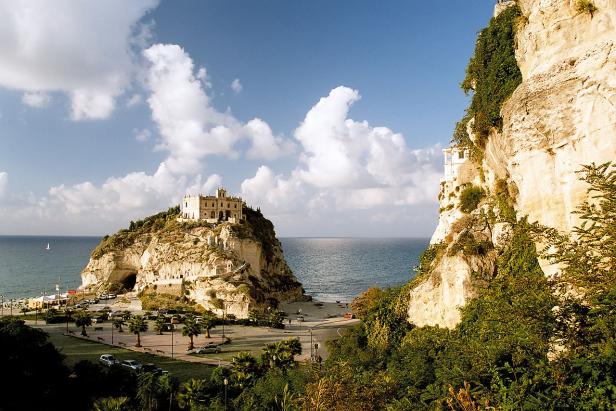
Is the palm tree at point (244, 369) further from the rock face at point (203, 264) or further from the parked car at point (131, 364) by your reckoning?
the rock face at point (203, 264)

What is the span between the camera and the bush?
35.6 m

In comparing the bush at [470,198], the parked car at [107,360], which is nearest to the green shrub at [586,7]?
the bush at [470,198]

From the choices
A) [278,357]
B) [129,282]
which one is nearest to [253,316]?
[278,357]

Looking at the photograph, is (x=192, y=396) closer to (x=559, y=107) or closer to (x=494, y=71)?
(x=559, y=107)

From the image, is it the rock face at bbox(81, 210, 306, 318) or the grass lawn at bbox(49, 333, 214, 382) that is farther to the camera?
the rock face at bbox(81, 210, 306, 318)

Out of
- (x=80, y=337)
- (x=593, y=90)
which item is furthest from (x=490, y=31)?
(x=80, y=337)

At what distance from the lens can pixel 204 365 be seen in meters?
40.0

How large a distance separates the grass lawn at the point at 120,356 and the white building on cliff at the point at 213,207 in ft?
136

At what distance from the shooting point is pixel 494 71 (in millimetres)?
28391

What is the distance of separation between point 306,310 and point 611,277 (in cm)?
6674

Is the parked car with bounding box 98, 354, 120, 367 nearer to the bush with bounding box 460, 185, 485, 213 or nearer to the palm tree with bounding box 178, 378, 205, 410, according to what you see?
the palm tree with bounding box 178, 378, 205, 410

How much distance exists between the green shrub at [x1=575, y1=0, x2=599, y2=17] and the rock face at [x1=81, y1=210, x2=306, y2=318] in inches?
2402

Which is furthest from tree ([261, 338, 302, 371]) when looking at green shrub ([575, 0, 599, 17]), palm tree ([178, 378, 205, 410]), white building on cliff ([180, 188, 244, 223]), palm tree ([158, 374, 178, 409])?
white building on cliff ([180, 188, 244, 223])

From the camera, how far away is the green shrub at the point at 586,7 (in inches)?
779
